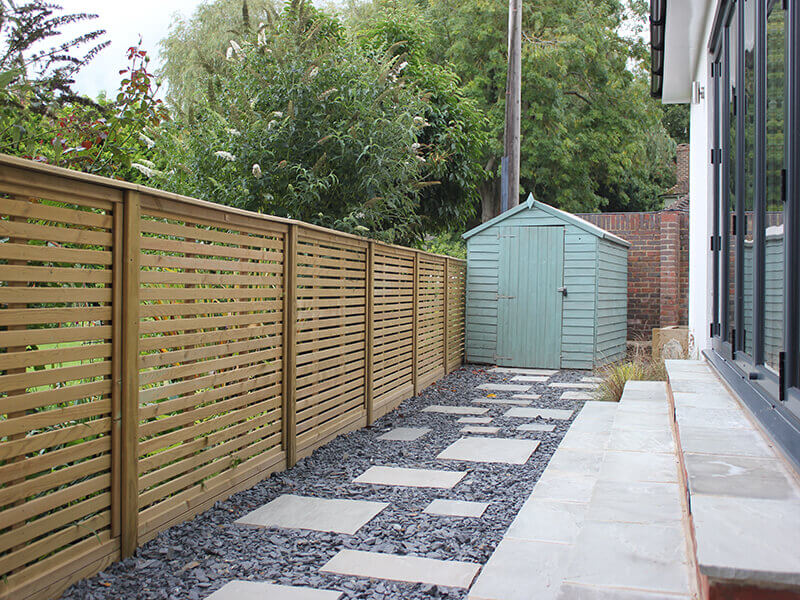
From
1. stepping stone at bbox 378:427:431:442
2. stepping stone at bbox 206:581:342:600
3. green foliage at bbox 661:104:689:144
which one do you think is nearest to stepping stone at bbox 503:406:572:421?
stepping stone at bbox 378:427:431:442

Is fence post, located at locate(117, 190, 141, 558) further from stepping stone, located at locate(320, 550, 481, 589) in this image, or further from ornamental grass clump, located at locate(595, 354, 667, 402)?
ornamental grass clump, located at locate(595, 354, 667, 402)

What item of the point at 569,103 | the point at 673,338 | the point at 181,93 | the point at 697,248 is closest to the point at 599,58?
the point at 569,103

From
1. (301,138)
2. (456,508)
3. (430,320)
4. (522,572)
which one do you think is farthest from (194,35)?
(522,572)

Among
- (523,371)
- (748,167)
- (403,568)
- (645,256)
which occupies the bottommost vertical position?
(403,568)

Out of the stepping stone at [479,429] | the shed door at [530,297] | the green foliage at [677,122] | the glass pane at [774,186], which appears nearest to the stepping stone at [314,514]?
the glass pane at [774,186]

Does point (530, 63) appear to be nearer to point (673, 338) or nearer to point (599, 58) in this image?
point (599, 58)

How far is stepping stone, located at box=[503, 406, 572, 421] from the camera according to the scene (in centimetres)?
610

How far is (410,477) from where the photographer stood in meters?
4.08

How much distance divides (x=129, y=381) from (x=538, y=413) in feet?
14.1

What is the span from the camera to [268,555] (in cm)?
282

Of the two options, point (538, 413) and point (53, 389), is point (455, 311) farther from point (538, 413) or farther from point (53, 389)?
point (53, 389)

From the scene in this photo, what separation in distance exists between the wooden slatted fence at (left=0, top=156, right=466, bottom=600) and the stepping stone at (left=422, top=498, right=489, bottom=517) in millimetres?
1001

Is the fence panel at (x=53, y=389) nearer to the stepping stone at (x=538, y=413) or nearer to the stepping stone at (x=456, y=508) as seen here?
the stepping stone at (x=456, y=508)

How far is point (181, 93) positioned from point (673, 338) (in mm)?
15154
